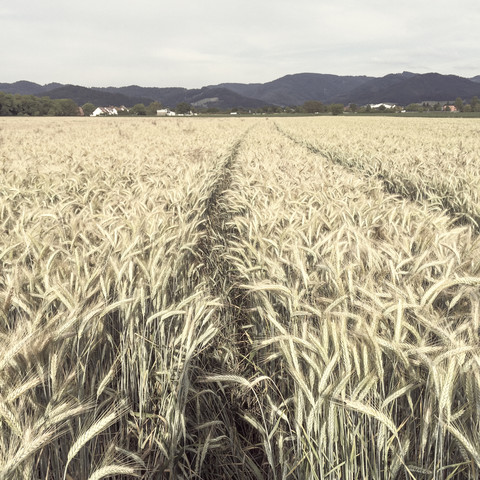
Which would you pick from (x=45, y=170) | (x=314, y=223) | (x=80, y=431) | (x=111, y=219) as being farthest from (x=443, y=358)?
(x=45, y=170)

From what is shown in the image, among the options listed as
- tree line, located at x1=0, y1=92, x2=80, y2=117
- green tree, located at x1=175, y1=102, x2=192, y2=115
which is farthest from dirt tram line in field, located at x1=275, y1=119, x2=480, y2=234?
green tree, located at x1=175, y1=102, x2=192, y2=115

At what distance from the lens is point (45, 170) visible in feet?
16.9

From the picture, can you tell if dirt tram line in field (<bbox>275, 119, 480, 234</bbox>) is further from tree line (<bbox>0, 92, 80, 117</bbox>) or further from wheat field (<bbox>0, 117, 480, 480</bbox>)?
tree line (<bbox>0, 92, 80, 117</bbox>)

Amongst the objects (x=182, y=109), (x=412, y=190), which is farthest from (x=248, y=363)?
(x=182, y=109)

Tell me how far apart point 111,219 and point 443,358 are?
220cm

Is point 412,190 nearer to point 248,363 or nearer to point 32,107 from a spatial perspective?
point 248,363

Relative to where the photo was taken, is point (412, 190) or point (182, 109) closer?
point (412, 190)

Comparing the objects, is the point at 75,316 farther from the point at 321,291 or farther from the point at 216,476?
the point at 321,291

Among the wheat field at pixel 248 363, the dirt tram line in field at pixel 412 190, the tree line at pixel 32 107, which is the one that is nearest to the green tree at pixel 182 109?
the tree line at pixel 32 107

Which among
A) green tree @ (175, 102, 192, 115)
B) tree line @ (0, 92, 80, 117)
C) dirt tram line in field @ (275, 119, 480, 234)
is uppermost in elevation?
green tree @ (175, 102, 192, 115)

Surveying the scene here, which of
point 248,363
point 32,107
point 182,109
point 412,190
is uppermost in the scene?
point 182,109

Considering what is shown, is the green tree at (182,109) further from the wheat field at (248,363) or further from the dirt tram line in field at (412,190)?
the wheat field at (248,363)

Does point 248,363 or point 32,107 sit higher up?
point 32,107

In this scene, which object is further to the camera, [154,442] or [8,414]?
[154,442]
